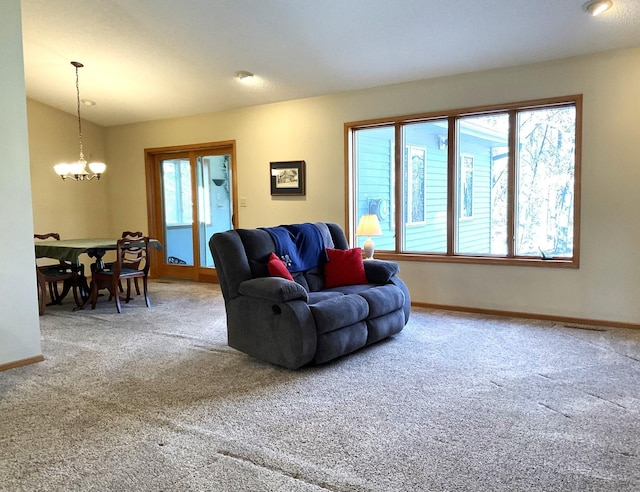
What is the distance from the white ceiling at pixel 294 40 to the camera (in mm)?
3846

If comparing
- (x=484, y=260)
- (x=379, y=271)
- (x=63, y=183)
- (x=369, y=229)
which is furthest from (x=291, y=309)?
(x=63, y=183)

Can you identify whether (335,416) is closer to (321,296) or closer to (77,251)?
(321,296)

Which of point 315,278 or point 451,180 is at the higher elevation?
point 451,180

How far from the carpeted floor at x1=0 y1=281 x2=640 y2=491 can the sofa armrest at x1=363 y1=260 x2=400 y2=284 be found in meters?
0.56

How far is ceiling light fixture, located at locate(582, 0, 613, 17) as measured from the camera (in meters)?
3.50

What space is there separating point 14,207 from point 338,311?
7.88 feet

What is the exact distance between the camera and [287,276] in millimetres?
3705

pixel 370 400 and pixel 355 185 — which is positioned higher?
pixel 355 185

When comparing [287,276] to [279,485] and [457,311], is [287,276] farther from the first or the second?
[457,311]

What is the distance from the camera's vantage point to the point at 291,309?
10.7 feet

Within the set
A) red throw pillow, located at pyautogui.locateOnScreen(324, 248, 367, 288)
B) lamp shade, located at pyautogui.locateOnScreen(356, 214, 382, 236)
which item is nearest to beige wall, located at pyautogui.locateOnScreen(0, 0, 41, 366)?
red throw pillow, located at pyautogui.locateOnScreen(324, 248, 367, 288)

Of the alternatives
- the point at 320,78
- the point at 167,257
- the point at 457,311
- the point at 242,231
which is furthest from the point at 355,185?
the point at 167,257

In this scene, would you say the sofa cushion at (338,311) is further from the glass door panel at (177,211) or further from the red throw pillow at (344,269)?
the glass door panel at (177,211)

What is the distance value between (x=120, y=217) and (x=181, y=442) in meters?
6.26
